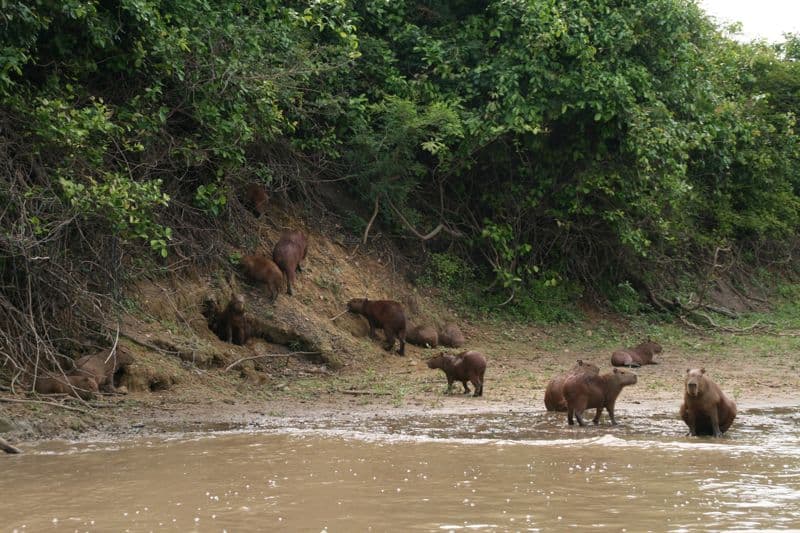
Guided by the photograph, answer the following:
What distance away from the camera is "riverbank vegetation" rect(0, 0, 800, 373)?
9188 mm

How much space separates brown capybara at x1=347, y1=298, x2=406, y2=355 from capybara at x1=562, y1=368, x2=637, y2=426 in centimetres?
435

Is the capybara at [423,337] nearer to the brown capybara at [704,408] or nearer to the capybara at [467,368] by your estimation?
the capybara at [467,368]

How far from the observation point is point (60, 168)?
920cm

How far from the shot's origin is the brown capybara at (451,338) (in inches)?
543

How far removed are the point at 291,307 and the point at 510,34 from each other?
531 centimetres

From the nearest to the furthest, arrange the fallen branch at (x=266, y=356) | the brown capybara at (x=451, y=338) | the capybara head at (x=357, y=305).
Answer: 1. the fallen branch at (x=266, y=356)
2. the capybara head at (x=357, y=305)
3. the brown capybara at (x=451, y=338)

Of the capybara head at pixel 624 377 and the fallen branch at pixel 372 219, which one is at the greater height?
the fallen branch at pixel 372 219

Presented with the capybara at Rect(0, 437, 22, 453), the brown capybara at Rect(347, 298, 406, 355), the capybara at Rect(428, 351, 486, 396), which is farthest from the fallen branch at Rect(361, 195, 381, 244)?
the capybara at Rect(0, 437, 22, 453)

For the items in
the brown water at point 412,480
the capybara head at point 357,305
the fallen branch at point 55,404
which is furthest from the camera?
the capybara head at point 357,305

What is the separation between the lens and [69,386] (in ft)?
28.6

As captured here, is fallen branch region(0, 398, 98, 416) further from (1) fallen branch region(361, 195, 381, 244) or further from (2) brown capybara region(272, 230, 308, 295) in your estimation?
(1) fallen branch region(361, 195, 381, 244)

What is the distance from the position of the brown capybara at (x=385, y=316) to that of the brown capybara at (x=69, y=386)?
4610 millimetres

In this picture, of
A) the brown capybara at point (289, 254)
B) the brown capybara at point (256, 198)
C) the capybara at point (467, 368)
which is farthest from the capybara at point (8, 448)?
the brown capybara at point (256, 198)

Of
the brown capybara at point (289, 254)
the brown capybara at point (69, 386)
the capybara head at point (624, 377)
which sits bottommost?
the brown capybara at point (69, 386)
